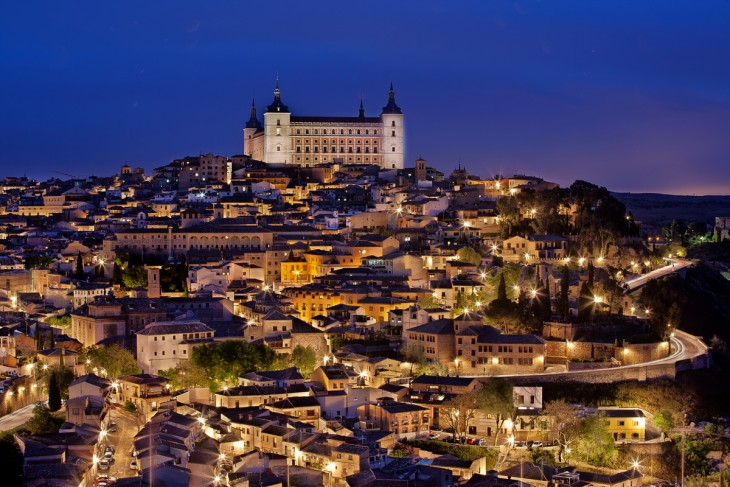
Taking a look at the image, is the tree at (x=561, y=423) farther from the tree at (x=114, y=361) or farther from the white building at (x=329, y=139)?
the white building at (x=329, y=139)

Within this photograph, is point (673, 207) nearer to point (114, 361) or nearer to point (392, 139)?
point (392, 139)

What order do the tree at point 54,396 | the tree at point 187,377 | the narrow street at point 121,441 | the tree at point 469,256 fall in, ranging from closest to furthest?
the narrow street at point 121,441 → the tree at point 54,396 → the tree at point 187,377 → the tree at point 469,256

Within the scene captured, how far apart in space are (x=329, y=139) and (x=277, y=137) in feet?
11.4

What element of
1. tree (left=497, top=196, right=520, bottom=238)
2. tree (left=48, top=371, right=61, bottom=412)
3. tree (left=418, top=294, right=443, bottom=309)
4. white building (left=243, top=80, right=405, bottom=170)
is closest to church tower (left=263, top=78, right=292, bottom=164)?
white building (left=243, top=80, right=405, bottom=170)

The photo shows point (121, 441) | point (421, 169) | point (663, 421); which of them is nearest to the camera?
point (121, 441)

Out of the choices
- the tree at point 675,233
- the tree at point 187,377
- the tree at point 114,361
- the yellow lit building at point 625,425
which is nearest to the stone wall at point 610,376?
the yellow lit building at point 625,425

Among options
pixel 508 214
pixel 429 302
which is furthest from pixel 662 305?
pixel 508 214

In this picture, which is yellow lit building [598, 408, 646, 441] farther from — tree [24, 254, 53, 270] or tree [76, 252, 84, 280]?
tree [24, 254, 53, 270]

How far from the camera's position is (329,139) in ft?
233

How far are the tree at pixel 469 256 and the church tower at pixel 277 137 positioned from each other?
30635mm

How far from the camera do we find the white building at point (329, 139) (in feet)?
230

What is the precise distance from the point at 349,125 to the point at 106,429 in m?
46.0

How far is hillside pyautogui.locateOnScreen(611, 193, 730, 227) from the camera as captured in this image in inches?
4476

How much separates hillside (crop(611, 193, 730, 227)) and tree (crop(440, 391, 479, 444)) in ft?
269
